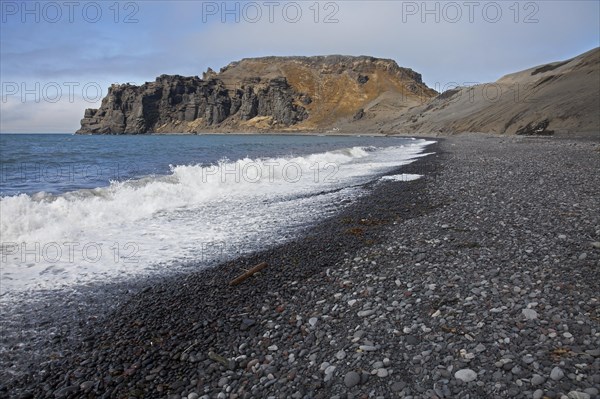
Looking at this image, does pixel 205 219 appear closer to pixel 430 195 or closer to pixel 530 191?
pixel 430 195

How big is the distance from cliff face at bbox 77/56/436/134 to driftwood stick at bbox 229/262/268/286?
524 feet

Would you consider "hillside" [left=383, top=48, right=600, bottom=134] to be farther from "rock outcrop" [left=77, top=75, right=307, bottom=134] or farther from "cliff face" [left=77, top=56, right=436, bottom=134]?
"rock outcrop" [left=77, top=75, right=307, bottom=134]

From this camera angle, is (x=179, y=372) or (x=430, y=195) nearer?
(x=179, y=372)

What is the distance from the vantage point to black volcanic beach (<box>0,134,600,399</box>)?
3367mm

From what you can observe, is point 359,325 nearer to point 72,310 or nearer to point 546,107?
point 72,310

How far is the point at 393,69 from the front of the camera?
19812cm

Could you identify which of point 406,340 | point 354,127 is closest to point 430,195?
point 406,340

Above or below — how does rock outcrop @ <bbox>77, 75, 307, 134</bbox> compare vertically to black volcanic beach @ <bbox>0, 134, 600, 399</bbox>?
above

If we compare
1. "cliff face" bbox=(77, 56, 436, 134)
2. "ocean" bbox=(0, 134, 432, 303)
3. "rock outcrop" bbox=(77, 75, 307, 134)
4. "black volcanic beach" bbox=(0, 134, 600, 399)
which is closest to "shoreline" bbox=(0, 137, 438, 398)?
"black volcanic beach" bbox=(0, 134, 600, 399)

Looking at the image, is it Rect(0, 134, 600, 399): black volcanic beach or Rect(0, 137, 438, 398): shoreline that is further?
Rect(0, 137, 438, 398): shoreline

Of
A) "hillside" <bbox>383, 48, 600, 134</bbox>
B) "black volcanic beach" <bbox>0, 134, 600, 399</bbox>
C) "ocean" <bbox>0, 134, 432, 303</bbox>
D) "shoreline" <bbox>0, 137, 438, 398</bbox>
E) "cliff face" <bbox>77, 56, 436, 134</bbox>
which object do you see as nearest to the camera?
"black volcanic beach" <bbox>0, 134, 600, 399</bbox>

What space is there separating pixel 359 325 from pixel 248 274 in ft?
7.50

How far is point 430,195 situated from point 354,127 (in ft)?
418

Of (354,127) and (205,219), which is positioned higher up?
(354,127)
